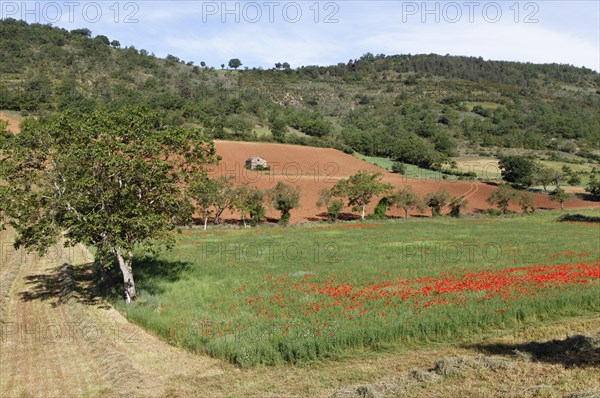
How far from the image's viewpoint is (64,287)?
28188 millimetres

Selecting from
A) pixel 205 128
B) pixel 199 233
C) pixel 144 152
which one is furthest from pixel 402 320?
pixel 205 128

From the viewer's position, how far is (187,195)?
2562cm

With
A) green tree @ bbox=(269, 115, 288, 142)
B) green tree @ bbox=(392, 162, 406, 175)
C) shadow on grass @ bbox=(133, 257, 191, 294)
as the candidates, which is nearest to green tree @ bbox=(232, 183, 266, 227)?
shadow on grass @ bbox=(133, 257, 191, 294)

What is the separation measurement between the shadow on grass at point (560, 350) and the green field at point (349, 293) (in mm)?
1819

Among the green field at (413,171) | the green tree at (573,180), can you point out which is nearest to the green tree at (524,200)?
the green field at (413,171)

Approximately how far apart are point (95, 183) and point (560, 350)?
21.0 meters

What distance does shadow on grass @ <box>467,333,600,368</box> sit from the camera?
14.8 m

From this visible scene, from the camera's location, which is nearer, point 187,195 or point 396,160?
point 187,195

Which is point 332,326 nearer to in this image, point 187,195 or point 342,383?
point 342,383

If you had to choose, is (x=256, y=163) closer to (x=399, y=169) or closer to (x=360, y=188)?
(x=399, y=169)

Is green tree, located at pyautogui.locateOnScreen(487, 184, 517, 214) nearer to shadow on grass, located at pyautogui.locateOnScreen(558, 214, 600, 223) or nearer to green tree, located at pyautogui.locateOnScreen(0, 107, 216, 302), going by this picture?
shadow on grass, located at pyautogui.locateOnScreen(558, 214, 600, 223)

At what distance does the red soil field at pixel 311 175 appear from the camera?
90.1 metres

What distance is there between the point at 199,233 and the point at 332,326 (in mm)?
41856

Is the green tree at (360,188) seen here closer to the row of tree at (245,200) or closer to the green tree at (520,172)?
the row of tree at (245,200)
